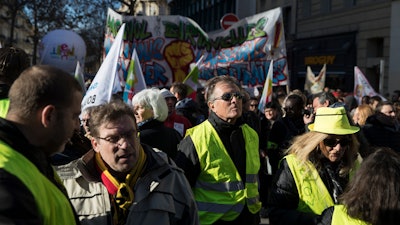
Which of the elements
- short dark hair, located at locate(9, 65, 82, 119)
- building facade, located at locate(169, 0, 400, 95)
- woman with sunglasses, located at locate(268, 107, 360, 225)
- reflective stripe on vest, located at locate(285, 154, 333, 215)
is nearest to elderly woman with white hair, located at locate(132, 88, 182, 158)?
woman with sunglasses, located at locate(268, 107, 360, 225)

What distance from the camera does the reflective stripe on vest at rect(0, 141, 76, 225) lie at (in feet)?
5.26

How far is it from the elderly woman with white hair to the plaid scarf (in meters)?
1.59

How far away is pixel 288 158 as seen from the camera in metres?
3.26

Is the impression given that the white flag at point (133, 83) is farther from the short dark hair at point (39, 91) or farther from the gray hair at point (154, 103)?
the short dark hair at point (39, 91)

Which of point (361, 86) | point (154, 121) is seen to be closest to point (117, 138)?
point (154, 121)

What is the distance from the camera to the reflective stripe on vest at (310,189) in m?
3.09

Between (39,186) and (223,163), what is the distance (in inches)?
89.7

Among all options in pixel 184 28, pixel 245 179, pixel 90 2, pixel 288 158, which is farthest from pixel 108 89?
pixel 90 2

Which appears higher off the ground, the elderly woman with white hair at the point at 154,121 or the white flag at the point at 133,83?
the white flag at the point at 133,83

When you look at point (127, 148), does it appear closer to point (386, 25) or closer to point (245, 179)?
point (245, 179)

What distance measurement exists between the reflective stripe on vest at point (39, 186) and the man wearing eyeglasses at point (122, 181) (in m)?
0.73

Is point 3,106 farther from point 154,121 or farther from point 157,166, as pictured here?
point 154,121

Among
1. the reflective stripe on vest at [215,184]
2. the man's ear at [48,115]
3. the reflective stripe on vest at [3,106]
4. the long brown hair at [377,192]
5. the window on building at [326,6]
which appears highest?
the window on building at [326,6]

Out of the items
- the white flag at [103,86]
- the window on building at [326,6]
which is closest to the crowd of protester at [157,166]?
Result: the white flag at [103,86]
